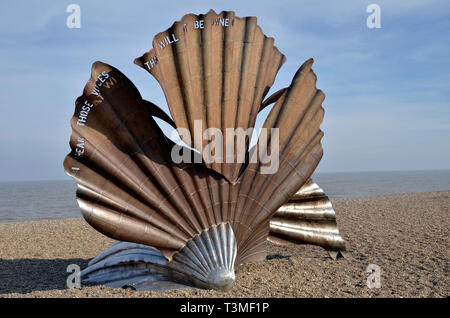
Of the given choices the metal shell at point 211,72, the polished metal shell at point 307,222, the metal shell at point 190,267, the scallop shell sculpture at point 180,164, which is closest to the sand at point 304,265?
the metal shell at point 190,267

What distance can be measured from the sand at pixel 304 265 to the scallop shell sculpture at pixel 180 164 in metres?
0.55

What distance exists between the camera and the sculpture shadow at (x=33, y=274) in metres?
6.16

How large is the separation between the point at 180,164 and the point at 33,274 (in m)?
3.85

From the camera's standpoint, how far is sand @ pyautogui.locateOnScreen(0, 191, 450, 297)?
5617 millimetres

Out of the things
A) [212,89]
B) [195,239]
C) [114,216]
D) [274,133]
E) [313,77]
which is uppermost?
[313,77]

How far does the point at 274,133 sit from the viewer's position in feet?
20.1

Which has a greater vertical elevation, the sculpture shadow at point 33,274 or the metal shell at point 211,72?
the metal shell at point 211,72

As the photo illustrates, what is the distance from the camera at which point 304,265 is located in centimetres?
729

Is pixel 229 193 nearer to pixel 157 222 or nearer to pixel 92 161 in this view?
pixel 157 222

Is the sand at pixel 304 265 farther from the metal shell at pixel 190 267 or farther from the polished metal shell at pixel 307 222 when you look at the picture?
the polished metal shell at pixel 307 222

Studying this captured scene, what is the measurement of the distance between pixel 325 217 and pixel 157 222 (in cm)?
339

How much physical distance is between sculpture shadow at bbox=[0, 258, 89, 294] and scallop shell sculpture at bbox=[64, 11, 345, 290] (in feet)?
4.02

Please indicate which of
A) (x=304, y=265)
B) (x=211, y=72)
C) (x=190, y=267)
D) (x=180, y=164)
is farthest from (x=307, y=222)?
(x=211, y=72)
